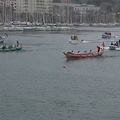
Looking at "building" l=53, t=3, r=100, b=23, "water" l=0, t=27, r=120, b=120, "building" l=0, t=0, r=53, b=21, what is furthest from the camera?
"building" l=0, t=0, r=53, b=21

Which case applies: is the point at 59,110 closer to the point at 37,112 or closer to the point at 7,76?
the point at 37,112

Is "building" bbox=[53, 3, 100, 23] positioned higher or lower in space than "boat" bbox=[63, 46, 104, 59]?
higher

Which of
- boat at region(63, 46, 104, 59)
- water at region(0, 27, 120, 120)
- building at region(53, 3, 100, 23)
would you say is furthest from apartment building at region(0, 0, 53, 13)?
water at region(0, 27, 120, 120)

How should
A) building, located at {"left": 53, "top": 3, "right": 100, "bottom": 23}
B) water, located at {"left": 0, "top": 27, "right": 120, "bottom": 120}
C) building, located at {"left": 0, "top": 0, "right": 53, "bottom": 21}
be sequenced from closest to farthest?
water, located at {"left": 0, "top": 27, "right": 120, "bottom": 120}
building, located at {"left": 53, "top": 3, "right": 100, "bottom": 23}
building, located at {"left": 0, "top": 0, "right": 53, "bottom": 21}

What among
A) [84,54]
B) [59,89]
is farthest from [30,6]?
[59,89]

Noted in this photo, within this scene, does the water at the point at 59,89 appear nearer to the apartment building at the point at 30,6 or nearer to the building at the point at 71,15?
the building at the point at 71,15

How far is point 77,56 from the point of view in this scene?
3825cm

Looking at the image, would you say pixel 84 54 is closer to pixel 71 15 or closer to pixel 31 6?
pixel 71 15

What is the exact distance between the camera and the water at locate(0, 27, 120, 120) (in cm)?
2123

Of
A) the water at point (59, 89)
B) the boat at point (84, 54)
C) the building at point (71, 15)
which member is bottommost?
the water at point (59, 89)

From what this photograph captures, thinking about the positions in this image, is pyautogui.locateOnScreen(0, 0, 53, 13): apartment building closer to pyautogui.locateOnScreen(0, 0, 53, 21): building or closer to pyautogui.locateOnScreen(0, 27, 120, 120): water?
pyautogui.locateOnScreen(0, 0, 53, 21): building

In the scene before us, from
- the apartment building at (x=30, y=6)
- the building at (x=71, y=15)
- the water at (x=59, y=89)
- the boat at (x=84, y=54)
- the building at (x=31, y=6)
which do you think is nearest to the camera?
the water at (x=59, y=89)

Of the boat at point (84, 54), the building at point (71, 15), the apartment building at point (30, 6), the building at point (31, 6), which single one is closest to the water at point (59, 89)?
the boat at point (84, 54)

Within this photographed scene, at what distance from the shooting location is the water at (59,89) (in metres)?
21.2
